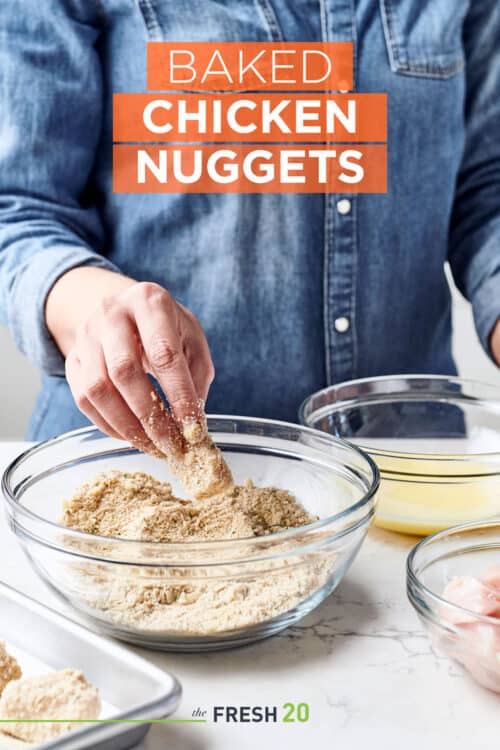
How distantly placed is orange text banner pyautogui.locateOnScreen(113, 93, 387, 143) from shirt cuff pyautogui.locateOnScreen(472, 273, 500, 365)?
0.27 metres

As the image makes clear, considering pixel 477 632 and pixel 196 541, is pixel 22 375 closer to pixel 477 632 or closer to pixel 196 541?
pixel 196 541

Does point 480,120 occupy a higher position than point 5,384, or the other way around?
point 480,120

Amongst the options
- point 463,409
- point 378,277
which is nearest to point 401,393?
point 463,409

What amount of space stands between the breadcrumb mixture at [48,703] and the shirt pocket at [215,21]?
92cm

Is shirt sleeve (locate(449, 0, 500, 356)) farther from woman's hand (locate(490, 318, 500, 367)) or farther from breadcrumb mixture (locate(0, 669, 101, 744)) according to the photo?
breadcrumb mixture (locate(0, 669, 101, 744))

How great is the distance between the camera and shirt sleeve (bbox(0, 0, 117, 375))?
1187 mm

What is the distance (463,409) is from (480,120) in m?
0.52

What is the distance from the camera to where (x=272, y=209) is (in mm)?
1320

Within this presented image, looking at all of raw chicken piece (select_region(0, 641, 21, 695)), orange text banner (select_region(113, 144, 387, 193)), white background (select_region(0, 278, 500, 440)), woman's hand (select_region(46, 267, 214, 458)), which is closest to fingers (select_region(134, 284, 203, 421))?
woman's hand (select_region(46, 267, 214, 458))

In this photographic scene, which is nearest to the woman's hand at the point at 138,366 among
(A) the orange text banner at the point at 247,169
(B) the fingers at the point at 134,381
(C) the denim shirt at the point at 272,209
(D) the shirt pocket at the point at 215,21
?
(B) the fingers at the point at 134,381

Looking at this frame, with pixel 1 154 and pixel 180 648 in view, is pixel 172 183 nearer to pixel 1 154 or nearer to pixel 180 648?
pixel 1 154

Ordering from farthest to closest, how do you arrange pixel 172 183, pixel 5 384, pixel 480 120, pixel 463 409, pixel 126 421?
pixel 5 384 < pixel 480 120 < pixel 172 183 < pixel 463 409 < pixel 126 421

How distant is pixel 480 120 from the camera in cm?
144

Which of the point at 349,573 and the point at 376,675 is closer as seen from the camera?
the point at 376,675
